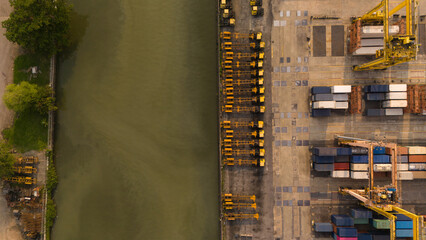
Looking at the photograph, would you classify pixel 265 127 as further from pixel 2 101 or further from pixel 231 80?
pixel 2 101

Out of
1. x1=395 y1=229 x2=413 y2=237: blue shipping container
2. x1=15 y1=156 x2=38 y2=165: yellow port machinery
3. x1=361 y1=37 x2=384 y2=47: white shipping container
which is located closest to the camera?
x1=395 y1=229 x2=413 y2=237: blue shipping container

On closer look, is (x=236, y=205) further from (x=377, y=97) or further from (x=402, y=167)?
(x=377, y=97)

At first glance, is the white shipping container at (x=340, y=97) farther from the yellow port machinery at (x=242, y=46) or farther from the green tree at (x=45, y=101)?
the green tree at (x=45, y=101)

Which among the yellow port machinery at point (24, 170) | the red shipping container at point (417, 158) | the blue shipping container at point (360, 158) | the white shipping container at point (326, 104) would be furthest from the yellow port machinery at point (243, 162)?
the yellow port machinery at point (24, 170)

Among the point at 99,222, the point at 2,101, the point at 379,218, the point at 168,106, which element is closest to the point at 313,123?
the point at 379,218

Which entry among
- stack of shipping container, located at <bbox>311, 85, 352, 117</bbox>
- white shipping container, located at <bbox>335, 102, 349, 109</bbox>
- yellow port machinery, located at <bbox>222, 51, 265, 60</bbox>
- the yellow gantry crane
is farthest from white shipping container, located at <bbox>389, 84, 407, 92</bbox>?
the yellow gantry crane

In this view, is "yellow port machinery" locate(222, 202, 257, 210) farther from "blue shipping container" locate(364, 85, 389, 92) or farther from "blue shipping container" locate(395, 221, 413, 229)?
"blue shipping container" locate(364, 85, 389, 92)
